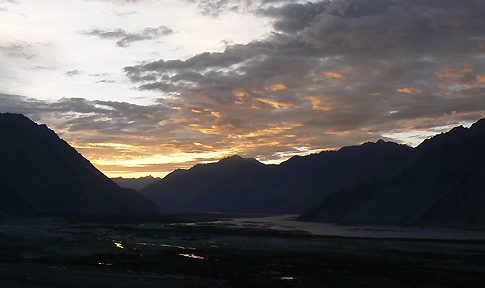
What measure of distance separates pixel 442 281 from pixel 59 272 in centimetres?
3050

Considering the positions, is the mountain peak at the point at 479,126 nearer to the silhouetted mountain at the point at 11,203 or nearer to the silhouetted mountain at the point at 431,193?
the silhouetted mountain at the point at 431,193

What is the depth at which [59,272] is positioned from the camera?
1689 inches

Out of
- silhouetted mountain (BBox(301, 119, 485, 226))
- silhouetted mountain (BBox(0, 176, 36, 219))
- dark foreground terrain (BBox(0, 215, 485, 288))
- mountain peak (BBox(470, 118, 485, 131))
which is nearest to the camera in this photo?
dark foreground terrain (BBox(0, 215, 485, 288))

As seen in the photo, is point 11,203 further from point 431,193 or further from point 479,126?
point 479,126

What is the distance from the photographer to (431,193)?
135 metres

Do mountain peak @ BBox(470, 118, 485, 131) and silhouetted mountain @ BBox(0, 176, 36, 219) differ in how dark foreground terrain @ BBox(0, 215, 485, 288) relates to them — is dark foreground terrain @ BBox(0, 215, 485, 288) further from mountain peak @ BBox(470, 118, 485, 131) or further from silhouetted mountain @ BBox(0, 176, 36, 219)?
mountain peak @ BBox(470, 118, 485, 131)

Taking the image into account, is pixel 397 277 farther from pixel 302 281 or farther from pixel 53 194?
pixel 53 194

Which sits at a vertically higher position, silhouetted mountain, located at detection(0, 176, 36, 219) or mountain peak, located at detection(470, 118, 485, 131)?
mountain peak, located at detection(470, 118, 485, 131)

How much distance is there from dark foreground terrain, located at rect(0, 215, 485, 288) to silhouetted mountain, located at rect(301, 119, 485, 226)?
5294 cm

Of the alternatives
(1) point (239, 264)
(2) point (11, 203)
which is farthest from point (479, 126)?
(2) point (11, 203)

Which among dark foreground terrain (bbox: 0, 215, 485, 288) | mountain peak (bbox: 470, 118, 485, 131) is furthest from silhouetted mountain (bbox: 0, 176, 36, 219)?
mountain peak (bbox: 470, 118, 485, 131)

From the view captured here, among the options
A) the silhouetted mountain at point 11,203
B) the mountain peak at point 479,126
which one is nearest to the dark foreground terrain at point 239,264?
the silhouetted mountain at point 11,203

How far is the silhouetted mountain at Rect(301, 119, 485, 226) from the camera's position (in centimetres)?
12162

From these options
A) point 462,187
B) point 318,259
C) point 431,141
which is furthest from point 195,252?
point 431,141
